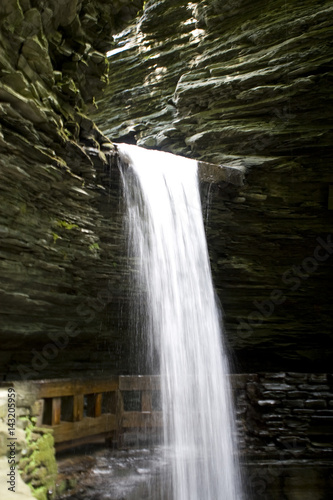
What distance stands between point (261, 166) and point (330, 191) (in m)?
1.71

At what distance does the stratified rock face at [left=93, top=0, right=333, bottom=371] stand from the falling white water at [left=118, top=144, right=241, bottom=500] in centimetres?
83

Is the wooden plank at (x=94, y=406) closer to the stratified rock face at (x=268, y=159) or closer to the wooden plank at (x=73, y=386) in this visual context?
the wooden plank at (x=73, y=386)

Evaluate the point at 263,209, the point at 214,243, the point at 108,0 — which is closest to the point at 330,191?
the point at 263,209

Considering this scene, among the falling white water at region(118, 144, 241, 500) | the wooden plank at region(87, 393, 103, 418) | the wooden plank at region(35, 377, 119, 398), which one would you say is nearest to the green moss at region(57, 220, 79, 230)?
the falling white water at region(118, 144, 241, 500)

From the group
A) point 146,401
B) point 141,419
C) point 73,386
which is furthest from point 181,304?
point 73,386

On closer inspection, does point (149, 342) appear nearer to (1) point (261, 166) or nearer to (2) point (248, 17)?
(1) point (261, 166)

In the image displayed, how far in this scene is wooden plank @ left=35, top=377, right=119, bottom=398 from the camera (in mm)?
5621

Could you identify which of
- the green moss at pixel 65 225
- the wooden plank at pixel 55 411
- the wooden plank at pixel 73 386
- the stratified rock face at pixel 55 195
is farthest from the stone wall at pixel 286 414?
the green moss at pixel 65 225

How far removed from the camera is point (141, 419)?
702 cm

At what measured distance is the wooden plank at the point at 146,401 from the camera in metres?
7.16

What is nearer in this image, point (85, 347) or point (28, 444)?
point (28, 444)

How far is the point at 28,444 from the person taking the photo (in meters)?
4.67

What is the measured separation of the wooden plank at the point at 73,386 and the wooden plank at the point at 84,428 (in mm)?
452

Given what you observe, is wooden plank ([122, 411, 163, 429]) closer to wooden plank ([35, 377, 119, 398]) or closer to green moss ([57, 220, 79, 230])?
wooden plank ([35, 377, 119, 398])
